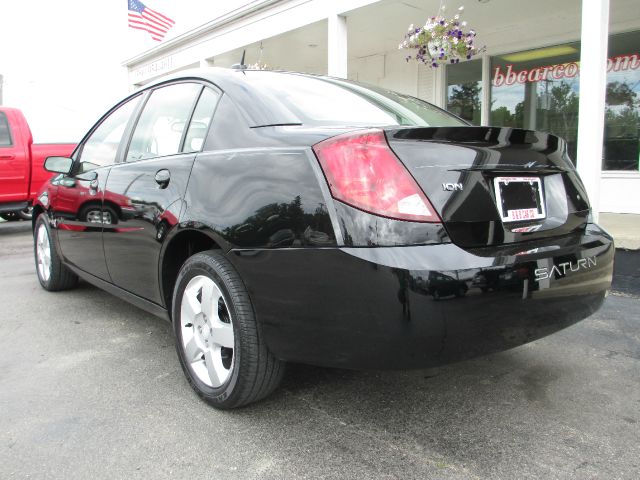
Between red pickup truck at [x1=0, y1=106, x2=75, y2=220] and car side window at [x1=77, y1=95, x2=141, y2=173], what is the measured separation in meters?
5.00

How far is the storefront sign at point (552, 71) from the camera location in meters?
7.59

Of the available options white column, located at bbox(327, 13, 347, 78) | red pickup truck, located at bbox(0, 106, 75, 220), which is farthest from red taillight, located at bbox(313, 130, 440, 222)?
red pickup truck, located at bbox(0, 106, 75, 220)

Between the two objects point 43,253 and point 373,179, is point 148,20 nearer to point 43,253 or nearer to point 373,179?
point 43,253

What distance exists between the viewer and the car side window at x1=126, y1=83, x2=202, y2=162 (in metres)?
2.84

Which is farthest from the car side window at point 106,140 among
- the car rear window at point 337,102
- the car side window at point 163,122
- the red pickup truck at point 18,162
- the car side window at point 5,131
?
the car side window at point 5,131

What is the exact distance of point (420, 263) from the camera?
5.75 ft

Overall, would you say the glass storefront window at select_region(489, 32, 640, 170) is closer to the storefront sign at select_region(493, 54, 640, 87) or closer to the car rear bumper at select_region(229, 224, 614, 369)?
the storefront sign at select_region(493, 54, 640, 87)

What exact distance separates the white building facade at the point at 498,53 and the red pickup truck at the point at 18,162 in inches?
157

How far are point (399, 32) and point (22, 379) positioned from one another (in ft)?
27.1

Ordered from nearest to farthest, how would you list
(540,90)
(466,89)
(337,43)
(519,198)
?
(519,198) → (337,43) → (540,90) → (466,89)

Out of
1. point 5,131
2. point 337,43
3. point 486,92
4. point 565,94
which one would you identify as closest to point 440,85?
point 486,92

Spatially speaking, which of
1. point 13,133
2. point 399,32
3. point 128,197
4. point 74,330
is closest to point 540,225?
point 128,197

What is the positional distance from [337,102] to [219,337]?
1254mm

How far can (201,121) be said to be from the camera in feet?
8.73
